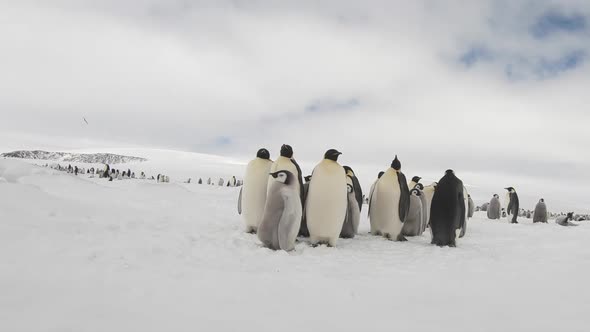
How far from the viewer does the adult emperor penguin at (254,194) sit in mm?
6344

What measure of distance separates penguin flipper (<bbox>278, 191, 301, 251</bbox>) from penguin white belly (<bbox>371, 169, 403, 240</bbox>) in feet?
7.63

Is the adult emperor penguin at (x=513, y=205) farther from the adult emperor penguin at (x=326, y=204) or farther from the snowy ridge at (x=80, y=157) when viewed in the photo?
the snowy ridge at (x=80, y=157)

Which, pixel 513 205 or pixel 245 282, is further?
pixel 513 205

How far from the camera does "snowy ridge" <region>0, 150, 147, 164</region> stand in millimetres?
50406

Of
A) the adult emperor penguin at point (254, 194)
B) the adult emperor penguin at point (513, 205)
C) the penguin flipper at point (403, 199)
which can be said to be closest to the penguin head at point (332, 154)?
the adult emperor penguin at point (254, 194)

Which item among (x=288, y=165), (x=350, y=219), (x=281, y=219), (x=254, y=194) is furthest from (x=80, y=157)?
(x=281, y=219)

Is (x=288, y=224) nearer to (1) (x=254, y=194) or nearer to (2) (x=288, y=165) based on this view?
(2) (x=288, y=165)

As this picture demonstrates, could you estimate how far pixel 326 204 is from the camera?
570cm

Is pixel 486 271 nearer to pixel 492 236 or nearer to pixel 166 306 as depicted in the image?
pixel 166 306

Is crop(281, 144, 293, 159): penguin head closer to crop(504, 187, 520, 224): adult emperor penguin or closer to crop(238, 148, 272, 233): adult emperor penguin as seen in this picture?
crop(238, 148, 272, 233): adult emperor penguin

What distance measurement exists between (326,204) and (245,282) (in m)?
2.93

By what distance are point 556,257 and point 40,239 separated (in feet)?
19.3

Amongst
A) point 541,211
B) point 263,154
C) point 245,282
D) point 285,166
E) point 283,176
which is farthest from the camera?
point 541,211

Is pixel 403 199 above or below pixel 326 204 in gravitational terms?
above
